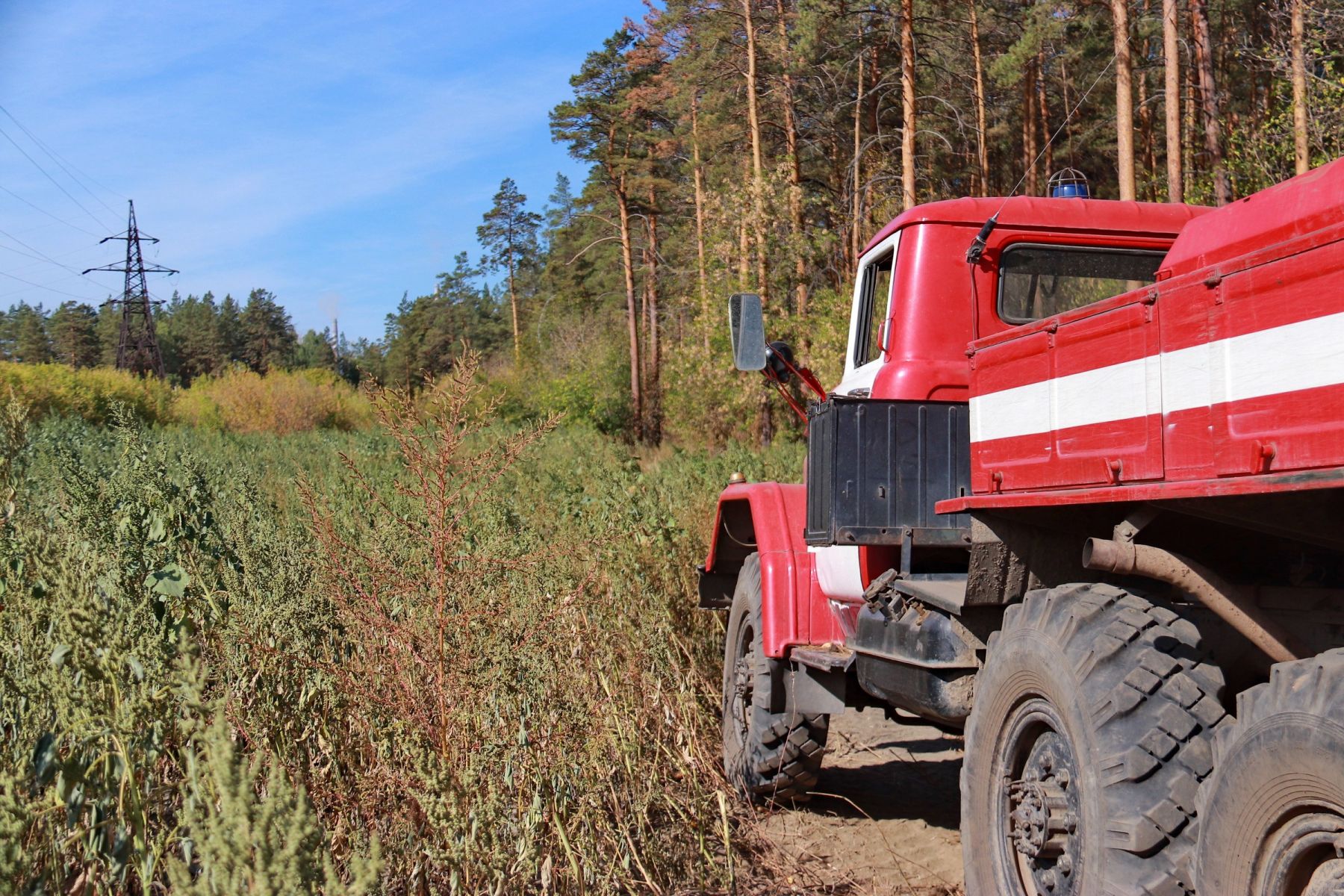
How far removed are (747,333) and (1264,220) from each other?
2.58m

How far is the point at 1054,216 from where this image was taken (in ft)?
15.4

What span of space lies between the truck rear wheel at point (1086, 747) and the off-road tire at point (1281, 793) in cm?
14

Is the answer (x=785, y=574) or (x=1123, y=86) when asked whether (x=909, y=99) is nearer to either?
(x=1123, y=86)

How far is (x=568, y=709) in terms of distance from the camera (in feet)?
13.2

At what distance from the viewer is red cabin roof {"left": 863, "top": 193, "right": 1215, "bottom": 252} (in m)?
4.68

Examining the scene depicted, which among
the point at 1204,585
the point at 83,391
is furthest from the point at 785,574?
the point at 83,391

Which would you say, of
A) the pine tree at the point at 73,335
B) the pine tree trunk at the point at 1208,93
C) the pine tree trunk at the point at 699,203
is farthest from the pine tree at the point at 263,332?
the pine tree trunk at the point at 1208,93

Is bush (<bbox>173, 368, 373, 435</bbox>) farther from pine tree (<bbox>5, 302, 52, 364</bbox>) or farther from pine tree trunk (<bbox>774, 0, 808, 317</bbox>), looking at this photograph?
pine tree (<bbox>5, 302, 52, 364</bbox>)

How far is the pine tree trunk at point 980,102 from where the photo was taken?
88.0 ft

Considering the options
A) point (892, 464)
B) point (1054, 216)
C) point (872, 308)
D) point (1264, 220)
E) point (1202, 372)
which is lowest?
point (892, 464)

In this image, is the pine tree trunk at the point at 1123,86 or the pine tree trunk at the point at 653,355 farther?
the pine tree trunk at the point at 653,355

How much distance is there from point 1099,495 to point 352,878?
235 centimetres

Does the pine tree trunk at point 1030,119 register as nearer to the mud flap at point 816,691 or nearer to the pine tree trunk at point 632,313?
the pine tree trunk at point 632,313

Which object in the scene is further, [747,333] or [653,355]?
[653,355]
